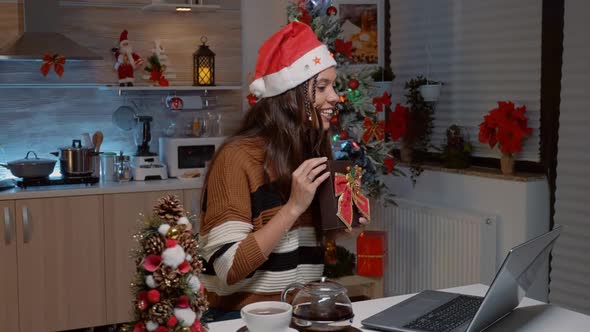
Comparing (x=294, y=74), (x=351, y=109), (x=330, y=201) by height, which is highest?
(x=294, y=74)

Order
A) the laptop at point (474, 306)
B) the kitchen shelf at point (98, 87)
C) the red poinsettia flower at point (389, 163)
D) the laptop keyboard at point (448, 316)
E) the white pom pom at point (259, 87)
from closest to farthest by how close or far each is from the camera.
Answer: the laptop at point (474, 306), the laptop keyboard at point (448, 316), the white pom pom at point (259, 87), the red poinsettia flower at point (389, 163), the kitchen shelf at point (98, 87)

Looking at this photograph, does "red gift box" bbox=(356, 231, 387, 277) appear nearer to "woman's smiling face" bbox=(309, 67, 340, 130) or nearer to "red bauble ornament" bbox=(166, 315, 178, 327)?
"woman's smiling face" bbox=(309, 67, 340, 130)

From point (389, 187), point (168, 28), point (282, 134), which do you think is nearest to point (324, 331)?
point (282, 134)

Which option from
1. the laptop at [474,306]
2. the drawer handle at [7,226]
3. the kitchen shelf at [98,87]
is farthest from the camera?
the kitchen shelf at [98,87]

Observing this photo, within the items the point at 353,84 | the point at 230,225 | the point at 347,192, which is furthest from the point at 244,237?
the point at 353,84

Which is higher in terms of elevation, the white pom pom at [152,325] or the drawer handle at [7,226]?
the white pom pom at [152,325]

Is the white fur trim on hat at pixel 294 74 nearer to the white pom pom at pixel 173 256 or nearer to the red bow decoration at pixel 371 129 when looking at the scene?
the white pom pom at pixel 173 256

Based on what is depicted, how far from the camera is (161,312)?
120 cm

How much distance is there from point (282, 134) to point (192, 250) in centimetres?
107

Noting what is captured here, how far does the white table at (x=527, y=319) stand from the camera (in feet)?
5.79

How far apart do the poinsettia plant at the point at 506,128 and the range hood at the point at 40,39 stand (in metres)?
2.16

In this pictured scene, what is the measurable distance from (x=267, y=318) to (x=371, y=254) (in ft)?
9.53

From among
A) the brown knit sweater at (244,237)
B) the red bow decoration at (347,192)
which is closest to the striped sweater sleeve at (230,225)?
the brown knit sweater at (244,237)

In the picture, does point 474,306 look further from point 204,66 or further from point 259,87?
point 204,66
